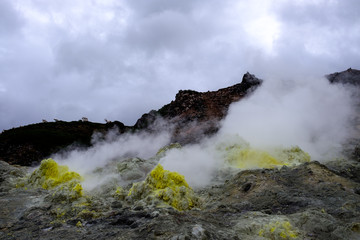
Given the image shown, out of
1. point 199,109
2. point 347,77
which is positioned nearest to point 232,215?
point 199,109

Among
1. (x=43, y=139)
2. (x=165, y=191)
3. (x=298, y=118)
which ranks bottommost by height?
(x=165, y=191)

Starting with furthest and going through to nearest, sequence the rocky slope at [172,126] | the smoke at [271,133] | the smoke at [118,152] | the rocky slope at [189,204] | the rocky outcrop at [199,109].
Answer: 1. the rocky slope at [172,126]
2. the rocky outcrop at [199,109]
3. the smoke at [118,152]
4. the smoke at [271,133]
5. the rocky slope at [189,204]

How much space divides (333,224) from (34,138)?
91.7ft

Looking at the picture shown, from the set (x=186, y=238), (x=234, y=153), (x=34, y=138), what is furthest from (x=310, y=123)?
(x=34, y=138)

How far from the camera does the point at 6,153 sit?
23.9 metres

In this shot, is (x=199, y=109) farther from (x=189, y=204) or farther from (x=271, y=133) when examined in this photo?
(x=189, y=204)

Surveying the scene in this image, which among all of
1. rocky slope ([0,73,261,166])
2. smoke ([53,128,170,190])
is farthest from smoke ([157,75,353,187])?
smoke ([53,128,170,190])

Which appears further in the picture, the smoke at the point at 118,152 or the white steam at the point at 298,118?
the smoke at the point at 118,152

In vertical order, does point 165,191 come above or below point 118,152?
below

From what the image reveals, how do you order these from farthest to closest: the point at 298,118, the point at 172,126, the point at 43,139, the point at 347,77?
the point at 43,139, the point at 172,126, the point at 347,77, the point at 298,118

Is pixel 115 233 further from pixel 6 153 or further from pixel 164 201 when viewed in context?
pixel 6 153

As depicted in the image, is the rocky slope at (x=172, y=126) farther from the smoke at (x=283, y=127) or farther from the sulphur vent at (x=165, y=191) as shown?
the sulphur vent at (x=165, y=191)

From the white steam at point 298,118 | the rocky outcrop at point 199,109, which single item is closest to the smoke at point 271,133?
the white steam at point 298,118

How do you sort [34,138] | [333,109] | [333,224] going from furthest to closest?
[34,138], [333,109], [333,224]
